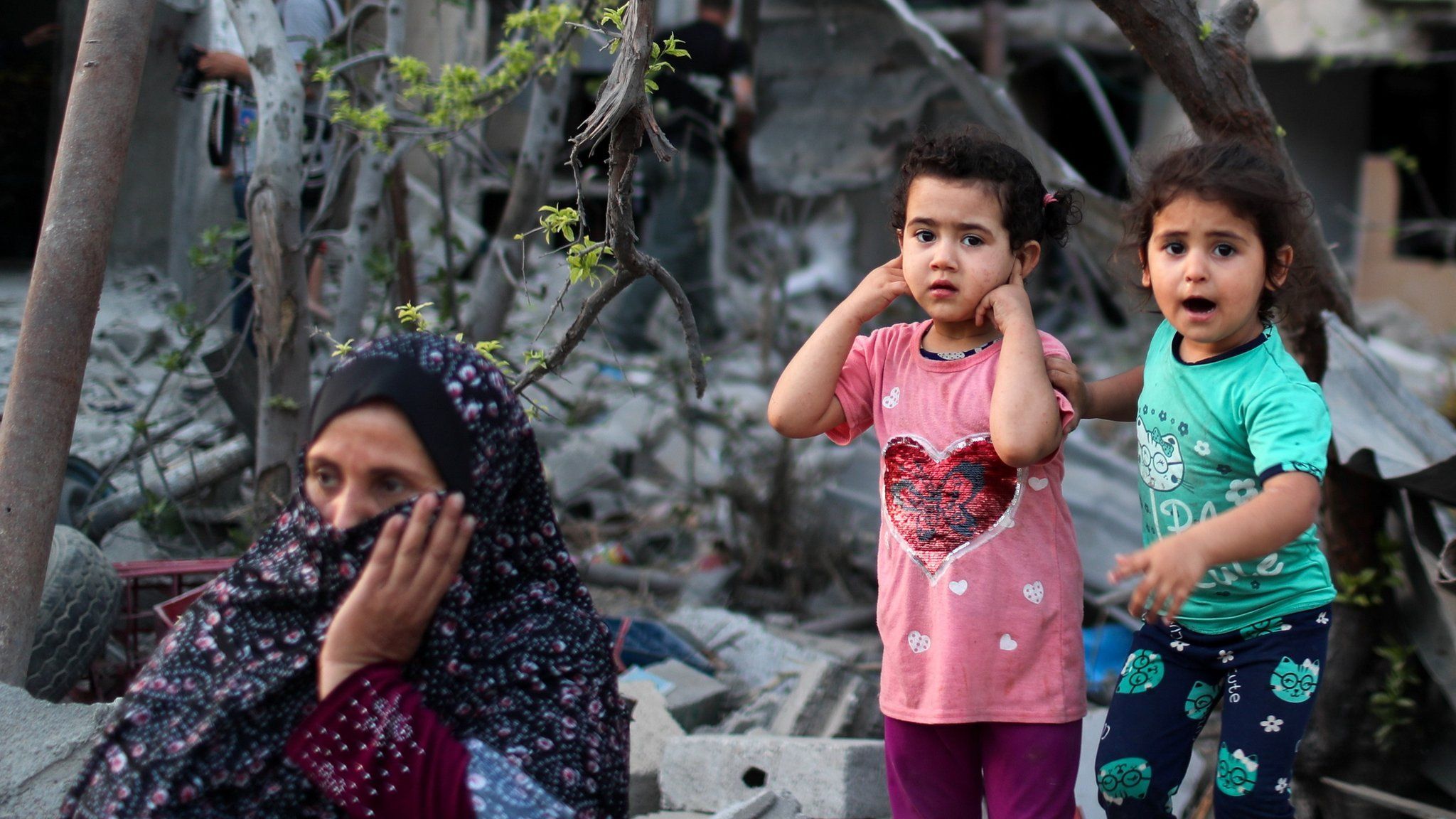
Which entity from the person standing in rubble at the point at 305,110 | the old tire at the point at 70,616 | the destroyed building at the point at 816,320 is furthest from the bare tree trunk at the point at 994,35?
the old tire at the point at 70,616

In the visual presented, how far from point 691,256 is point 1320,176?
7344 mm

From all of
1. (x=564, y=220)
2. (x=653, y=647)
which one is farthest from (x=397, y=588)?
(x=653, y=647)

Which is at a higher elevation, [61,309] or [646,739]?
[61,309]

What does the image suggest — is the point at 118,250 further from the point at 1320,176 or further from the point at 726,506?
the point at 1320,176

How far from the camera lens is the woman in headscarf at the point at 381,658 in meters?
1.72

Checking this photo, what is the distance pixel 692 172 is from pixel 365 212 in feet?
12.3

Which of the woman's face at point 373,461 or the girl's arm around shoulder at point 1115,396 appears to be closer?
the woman's face at point 373,461

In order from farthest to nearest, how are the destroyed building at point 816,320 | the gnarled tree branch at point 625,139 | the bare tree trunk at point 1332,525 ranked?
the destroyed building at point 816,320, the bare tree trunk at point 1332,525, the gnarled tree branch at point 625,139

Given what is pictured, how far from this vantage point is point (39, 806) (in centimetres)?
234

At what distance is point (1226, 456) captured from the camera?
2.11 metres

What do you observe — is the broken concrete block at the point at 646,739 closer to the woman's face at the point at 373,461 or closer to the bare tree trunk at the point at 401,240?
the woman's face at the point at 373,461

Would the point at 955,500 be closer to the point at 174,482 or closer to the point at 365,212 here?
the point at 365,212

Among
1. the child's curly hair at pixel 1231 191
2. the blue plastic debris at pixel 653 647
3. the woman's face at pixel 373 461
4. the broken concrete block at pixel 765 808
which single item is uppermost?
the child's curly hair at pixel 1231 191

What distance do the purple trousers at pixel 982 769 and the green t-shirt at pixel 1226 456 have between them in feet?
1.20
